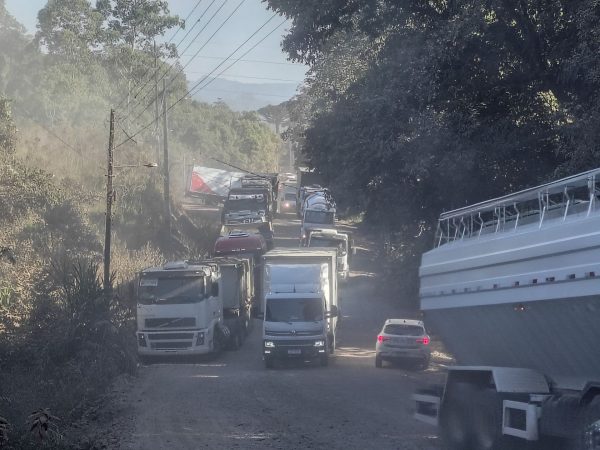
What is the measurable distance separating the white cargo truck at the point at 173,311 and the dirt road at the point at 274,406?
80 cm

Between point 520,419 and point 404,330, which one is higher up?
point 404,330

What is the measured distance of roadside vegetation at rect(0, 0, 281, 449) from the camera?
73.8 ft

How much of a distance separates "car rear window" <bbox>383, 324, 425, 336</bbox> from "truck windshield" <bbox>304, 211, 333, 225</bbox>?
31.5m

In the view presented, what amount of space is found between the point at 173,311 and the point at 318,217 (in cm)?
3044

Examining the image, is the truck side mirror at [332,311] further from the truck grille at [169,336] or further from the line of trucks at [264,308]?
the truck grille at [169,336]

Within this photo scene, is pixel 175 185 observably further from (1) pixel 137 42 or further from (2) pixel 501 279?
(2) pixel 501 279

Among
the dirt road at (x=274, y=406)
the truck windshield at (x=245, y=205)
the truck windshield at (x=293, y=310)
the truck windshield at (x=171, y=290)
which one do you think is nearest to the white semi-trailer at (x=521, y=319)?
the dirt road at (x=274, y=406)

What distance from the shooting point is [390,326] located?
26.6 metres

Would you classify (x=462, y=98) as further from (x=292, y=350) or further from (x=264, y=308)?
(x=264, y=308)

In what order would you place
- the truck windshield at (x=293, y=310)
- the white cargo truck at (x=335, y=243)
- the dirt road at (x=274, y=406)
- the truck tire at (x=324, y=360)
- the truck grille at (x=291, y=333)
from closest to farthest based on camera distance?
the dirt road at (x=274, y=406) → the truck grille at (x=291, y=333) → the truck tire at (x=324, y=360) → the truck windshield at (x=293, y=310) → the white cargo truck at (x=335, y=243)

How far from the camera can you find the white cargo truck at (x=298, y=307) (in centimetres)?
2669

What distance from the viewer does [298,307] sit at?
2720cm

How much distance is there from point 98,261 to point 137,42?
3943cm

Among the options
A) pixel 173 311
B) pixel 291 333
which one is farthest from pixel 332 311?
pixel 173 311
